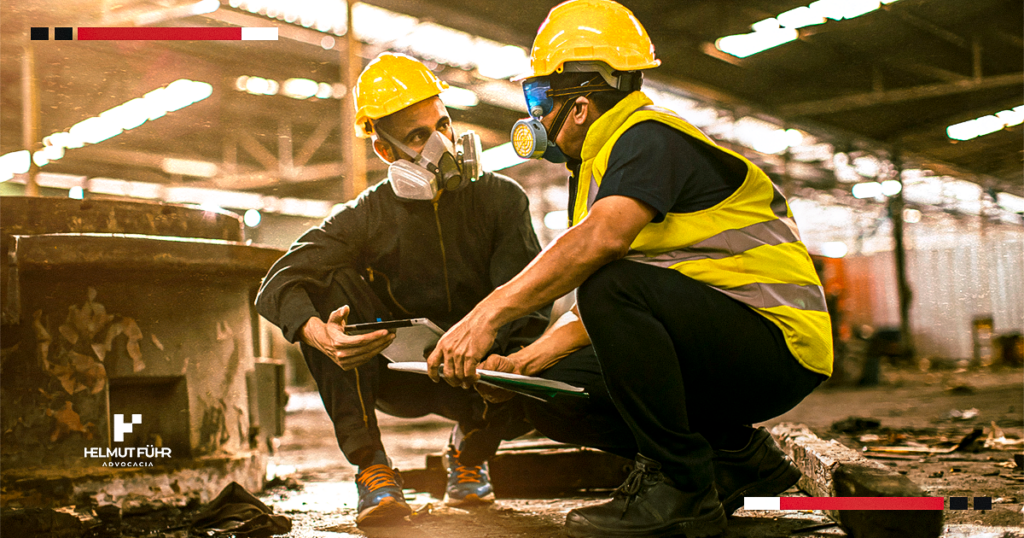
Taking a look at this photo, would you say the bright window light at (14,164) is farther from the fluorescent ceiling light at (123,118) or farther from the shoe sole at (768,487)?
the shoe sole at (768,487)

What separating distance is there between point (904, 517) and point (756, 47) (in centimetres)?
168

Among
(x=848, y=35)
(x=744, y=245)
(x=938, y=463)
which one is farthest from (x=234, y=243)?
(x=938, y=463)

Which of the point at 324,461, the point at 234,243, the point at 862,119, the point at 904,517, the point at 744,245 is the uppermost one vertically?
the point at 862,119

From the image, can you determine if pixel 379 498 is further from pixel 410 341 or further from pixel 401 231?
pixel 401 231

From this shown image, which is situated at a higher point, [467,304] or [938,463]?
[467,304]

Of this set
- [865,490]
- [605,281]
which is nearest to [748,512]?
[865,490]

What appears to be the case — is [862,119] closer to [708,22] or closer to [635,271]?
[708,22]

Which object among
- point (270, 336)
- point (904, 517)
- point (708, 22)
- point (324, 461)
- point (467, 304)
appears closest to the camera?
point (904, 517)

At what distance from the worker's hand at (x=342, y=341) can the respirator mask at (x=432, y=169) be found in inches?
15.5

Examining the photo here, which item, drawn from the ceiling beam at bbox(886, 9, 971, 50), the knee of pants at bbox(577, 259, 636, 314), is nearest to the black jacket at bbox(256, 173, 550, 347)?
the knee of pants at bbox(577, 259, 636, 314)

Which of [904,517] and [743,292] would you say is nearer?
[904,517]

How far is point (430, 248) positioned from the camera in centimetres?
211

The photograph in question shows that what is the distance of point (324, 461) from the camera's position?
348 centimetres

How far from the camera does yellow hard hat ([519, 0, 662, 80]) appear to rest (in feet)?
5.58
